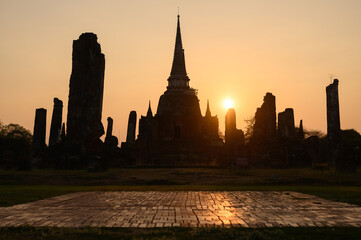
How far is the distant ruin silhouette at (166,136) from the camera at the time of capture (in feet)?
67.1

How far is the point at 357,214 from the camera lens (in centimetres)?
570

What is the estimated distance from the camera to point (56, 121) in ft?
93.1

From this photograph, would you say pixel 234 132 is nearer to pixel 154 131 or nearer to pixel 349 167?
pixel 349 167

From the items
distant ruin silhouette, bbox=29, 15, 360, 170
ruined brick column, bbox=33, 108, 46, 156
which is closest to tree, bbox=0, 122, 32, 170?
distant ruin silhouette, bbox=29, 15, 360, 170

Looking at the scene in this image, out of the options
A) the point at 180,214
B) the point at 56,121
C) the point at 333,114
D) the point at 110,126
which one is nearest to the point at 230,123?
the point at 333,114

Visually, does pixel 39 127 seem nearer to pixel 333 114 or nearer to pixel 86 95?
pixel 86 95

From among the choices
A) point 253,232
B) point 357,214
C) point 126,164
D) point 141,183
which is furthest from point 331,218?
point 126,164

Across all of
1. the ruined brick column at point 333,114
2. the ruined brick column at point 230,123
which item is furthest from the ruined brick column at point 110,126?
the ruined brick column at point 333,114

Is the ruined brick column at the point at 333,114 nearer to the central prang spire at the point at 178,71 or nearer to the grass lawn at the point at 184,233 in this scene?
the grass lawn at the point at 184,233

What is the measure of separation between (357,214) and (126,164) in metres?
23.0

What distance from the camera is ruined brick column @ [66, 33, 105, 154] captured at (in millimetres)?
20312

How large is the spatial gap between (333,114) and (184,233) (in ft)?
67.4

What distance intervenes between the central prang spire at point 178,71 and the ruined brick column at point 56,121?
24601mm

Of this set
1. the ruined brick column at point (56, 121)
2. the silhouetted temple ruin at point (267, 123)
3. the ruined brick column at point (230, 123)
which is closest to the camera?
the ruined brick column at point (230, 123)
